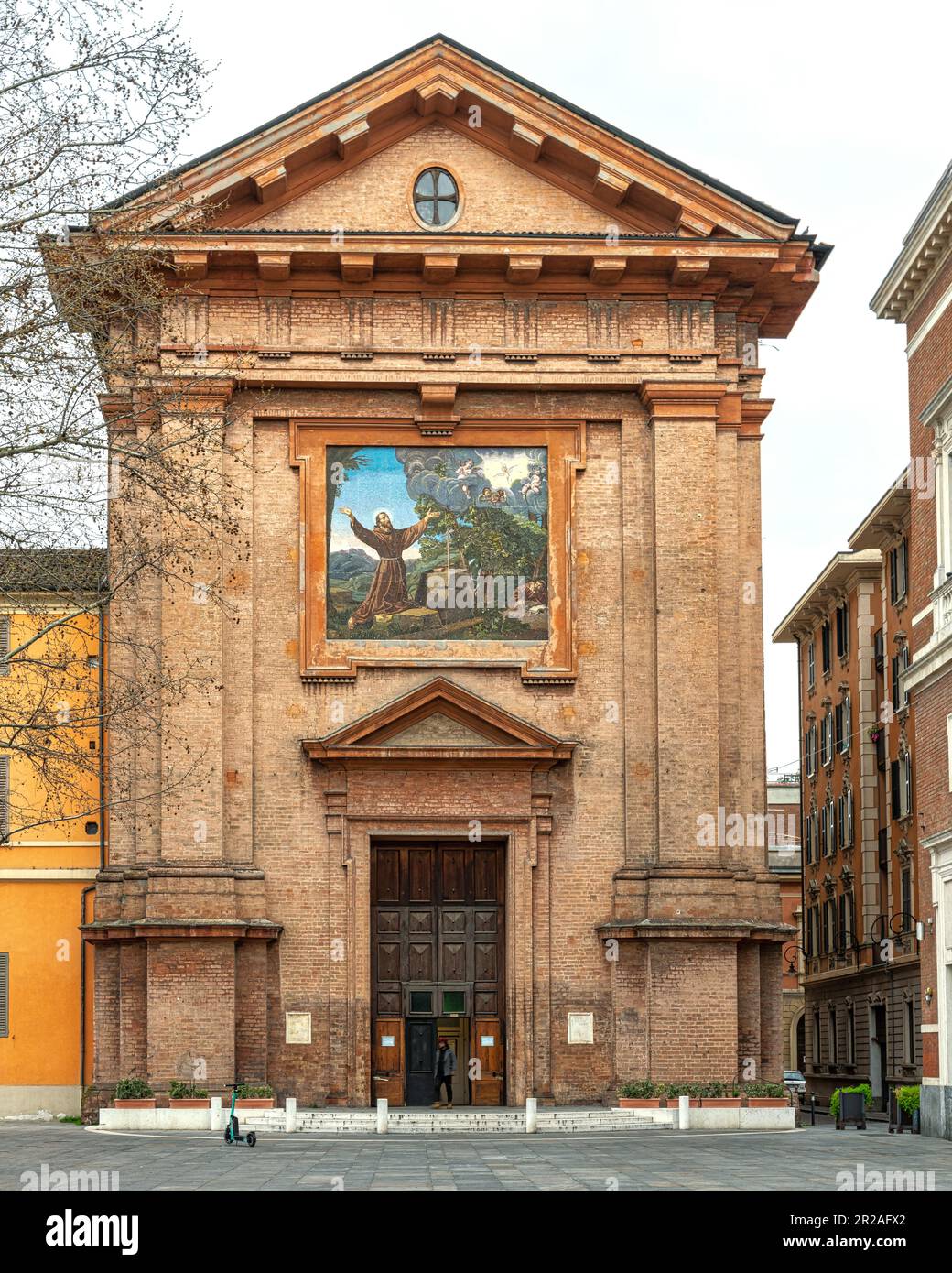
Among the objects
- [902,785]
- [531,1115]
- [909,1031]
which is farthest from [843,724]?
[531,1115]

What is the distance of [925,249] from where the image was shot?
35.2 metres

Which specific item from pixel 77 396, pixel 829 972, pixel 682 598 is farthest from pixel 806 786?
pixel 77 396

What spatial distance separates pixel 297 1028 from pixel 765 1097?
8471 millimetres

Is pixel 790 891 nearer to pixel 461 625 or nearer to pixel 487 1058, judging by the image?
pixel 487 1058

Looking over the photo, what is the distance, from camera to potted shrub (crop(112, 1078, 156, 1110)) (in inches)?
1374

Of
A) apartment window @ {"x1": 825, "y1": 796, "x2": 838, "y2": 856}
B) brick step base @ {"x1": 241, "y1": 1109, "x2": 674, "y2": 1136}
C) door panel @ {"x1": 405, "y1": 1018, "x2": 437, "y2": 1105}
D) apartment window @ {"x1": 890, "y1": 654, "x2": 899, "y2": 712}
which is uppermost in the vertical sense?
apartment window @ {"x1": 890, "y1": 654, "x2": 899, "y2": 712}

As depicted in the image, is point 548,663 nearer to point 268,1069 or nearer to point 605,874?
point 605,874

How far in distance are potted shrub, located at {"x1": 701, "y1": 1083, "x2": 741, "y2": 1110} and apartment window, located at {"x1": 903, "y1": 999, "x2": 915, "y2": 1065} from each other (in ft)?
70.3

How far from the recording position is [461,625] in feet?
124

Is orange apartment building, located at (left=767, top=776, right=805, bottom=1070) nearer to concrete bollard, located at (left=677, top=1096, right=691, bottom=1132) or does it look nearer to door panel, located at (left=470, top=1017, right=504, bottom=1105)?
door panel, located at (left=470, top=1017, right=504, bottom=1105)

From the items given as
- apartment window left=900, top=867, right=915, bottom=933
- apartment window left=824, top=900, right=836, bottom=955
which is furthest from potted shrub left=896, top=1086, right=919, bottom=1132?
apartment window left=824, top=900, right=836, bottom=955

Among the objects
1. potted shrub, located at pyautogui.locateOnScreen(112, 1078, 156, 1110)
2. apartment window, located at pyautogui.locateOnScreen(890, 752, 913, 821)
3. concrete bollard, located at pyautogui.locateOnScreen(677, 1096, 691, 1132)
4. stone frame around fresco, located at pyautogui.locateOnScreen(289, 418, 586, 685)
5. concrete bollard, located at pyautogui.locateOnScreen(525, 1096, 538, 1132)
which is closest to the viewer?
concrete bollard, located at pyautogui.locateOnScreen(525, 1096, 538, 1132)

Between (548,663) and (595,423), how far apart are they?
4774 mm

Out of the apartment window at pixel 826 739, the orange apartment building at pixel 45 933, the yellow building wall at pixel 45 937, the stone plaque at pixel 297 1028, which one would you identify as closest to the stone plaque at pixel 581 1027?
the stone plaque at pixel 297 1028
